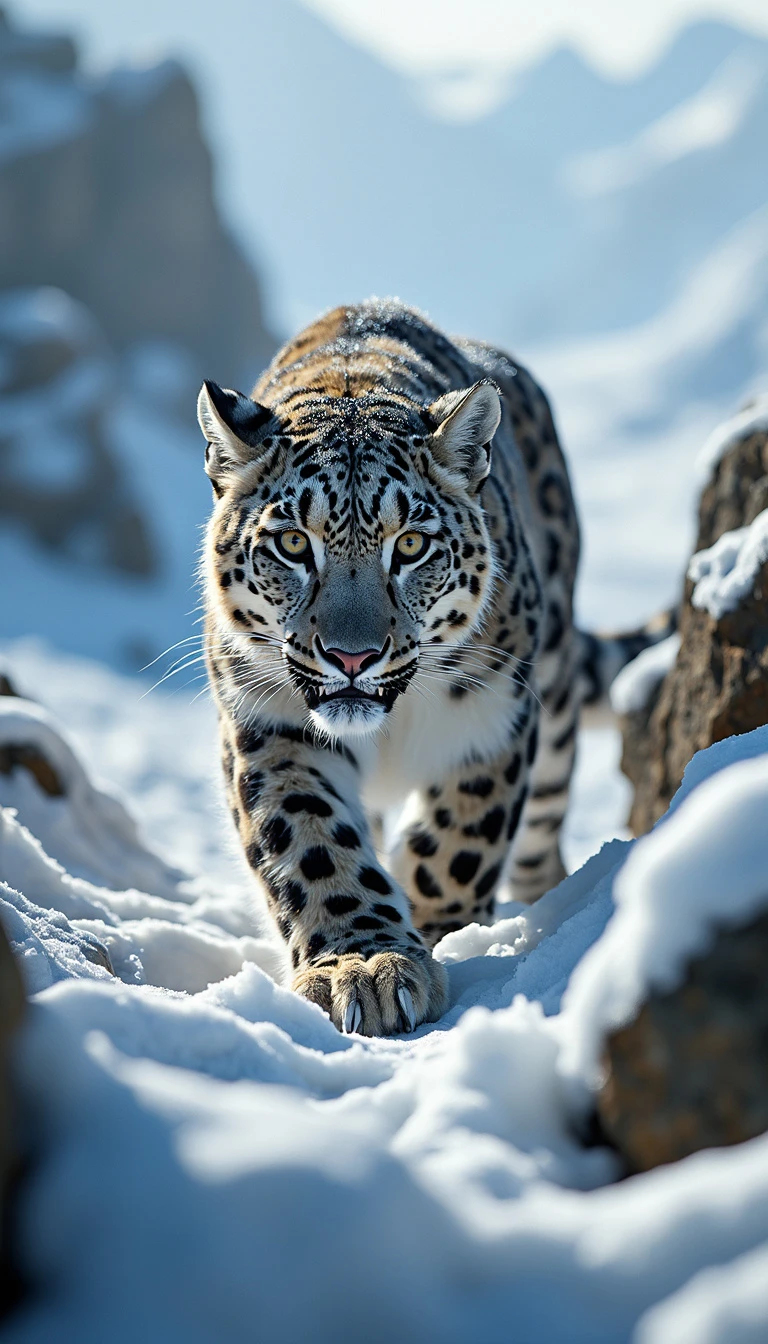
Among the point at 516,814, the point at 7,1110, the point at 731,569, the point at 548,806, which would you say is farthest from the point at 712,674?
the point at 7,1110

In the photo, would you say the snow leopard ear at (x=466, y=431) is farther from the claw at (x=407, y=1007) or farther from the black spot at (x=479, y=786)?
the claw at (x=407, y=1007)

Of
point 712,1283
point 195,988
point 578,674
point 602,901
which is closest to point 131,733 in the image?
point 578,674

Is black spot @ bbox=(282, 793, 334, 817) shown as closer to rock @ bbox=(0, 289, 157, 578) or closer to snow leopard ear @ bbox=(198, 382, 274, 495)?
snow leopard ear @ bbox=(198, 382, 274, 495)

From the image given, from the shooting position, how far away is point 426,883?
402cm

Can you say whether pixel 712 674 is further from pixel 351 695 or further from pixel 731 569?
pixel 351 695

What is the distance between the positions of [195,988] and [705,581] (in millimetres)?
2073

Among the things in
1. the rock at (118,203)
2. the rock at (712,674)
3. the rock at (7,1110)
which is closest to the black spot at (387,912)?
the rock at (712,674)

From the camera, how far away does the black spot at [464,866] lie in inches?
156

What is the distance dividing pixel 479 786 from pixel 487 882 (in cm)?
30

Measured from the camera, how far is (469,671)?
3900mm

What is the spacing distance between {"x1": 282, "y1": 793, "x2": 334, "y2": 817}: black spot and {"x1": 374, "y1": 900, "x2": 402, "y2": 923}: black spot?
0.33 meters

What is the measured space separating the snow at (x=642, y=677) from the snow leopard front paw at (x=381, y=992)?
134 inches

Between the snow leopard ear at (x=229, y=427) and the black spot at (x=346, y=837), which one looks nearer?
the black spot at (x=346, y=837)

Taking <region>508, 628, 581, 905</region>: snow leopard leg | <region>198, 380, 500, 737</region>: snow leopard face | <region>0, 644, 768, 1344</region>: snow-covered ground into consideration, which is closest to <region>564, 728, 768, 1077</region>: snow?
<region>0, 644, 768, 1344</region>: snow-covered ground
